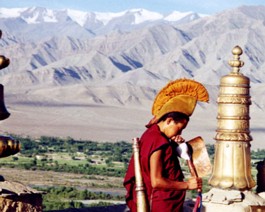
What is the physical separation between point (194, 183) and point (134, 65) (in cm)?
13660

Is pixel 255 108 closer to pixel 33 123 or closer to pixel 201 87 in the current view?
pixel 33 123

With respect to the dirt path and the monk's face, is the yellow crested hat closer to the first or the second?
the monk's face

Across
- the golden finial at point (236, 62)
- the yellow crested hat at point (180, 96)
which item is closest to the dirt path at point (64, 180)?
the golden finial at point (236, 62)

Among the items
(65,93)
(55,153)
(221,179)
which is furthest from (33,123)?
(221,179)

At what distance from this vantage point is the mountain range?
94.9m

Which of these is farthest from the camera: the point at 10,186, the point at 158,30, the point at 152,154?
the point at 158,30

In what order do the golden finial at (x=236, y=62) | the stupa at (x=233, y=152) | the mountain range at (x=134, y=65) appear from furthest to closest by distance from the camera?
1. the mountain range at (x=134, y=65)
2. the golden finial at (x=236, y=62)
3. the stupa at (x=233, y=152)

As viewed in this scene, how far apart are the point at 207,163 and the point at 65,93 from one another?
308ft

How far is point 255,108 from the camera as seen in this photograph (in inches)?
3625

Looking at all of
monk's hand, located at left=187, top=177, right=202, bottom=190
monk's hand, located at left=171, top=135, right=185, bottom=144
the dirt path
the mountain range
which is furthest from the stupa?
the mountain range

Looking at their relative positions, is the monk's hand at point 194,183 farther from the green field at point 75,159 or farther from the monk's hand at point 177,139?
the green field at point 75,159

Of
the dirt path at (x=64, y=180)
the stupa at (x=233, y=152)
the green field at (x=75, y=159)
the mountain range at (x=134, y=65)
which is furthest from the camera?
the mountain range at (x=134, y=65)

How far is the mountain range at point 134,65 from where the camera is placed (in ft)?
311

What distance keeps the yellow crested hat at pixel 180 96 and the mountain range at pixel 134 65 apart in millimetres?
69295
